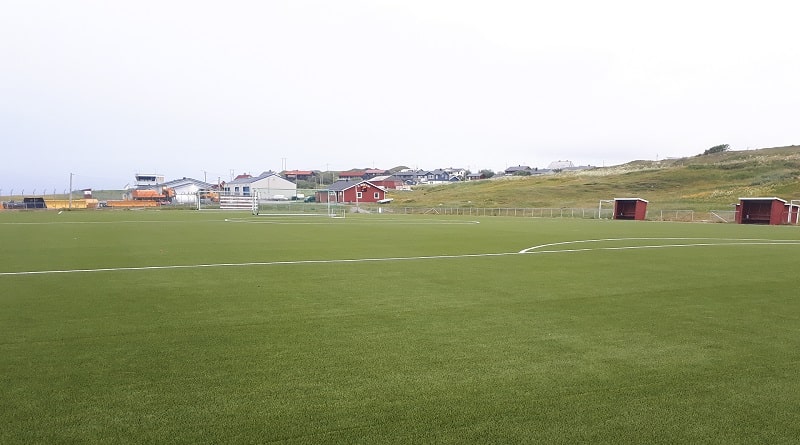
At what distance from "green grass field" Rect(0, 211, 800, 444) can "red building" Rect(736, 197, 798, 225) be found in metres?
31.5

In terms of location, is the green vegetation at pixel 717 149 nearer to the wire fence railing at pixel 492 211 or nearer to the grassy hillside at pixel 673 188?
the grassy hillside at pixel 673 188

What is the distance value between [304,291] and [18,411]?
5.74 meters

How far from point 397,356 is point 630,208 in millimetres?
46478

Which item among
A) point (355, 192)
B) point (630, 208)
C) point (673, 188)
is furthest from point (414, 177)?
point (630, 208)

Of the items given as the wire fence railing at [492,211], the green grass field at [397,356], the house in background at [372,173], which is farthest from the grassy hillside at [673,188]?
the house in background at [372,173]

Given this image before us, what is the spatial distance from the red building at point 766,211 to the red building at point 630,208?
285 inches

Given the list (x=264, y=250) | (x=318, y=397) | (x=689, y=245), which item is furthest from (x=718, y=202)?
(x=318, y=397)

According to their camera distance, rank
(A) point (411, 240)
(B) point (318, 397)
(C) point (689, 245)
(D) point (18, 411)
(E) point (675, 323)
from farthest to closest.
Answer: (A) point (411, 240), (C) point (689, 245), (E) point (675, 323), (B) point (318, 397), (D) point (18, 411)

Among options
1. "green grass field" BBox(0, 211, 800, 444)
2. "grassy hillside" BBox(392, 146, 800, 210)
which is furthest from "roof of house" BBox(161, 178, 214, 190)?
"green grass field" BBox(0, 211, 800, 444)

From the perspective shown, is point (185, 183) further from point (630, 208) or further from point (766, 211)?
point (766, 211)

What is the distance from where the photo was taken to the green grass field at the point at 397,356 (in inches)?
163

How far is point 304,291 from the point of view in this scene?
9898mm

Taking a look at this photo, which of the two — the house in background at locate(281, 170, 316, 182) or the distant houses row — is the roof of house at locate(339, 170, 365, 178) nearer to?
the distant houses row

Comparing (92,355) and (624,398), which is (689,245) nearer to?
(624,398)
